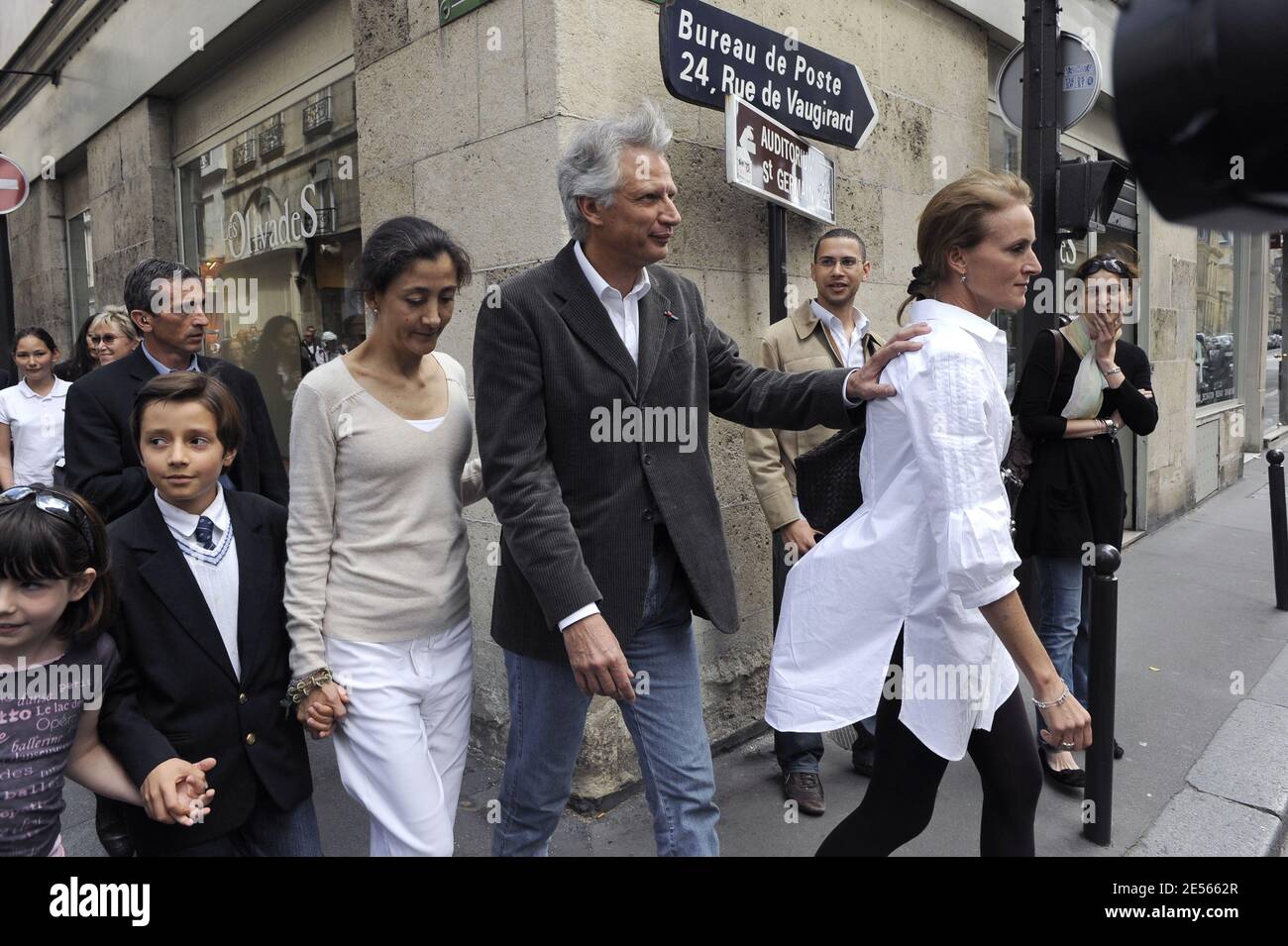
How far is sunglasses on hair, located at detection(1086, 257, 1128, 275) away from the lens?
365 centimetres

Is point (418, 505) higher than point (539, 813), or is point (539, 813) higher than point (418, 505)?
point (418, 505)

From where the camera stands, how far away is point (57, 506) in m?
1.91

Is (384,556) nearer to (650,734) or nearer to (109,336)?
(650,734)

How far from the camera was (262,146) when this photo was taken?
5.93 m

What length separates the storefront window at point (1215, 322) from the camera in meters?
10.2

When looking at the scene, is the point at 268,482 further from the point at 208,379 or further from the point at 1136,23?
the point at 1136,23

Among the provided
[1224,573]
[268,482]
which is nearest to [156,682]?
[268,482]

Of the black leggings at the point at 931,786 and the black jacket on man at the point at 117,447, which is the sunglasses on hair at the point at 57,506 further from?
the black leggings at the point at 931,786

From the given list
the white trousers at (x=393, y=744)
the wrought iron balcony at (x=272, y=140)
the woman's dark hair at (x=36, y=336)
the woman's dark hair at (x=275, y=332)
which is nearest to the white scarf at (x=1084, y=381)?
the white trousers at (x=393, y=744)

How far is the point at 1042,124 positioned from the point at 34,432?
212 inches

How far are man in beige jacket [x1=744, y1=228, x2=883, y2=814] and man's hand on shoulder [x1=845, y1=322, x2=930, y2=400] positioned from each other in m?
1.36

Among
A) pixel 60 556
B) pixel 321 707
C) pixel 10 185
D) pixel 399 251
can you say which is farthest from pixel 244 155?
pixel 321 707

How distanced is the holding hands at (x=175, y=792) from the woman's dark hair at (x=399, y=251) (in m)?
1.12

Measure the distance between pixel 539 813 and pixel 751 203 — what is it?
2.82 m
